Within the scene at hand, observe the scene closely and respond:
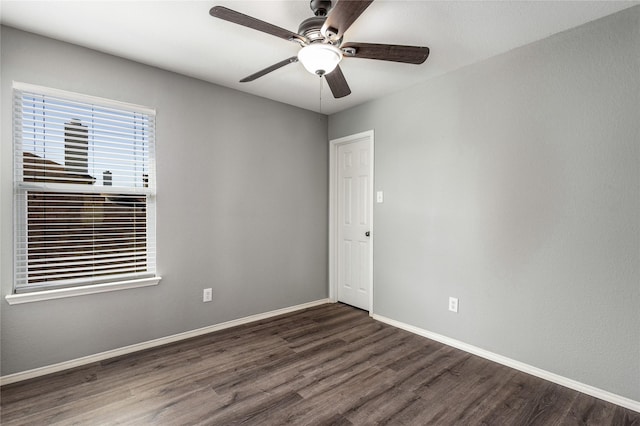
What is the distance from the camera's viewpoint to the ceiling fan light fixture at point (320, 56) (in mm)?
1755

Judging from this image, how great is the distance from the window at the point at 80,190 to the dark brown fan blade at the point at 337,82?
1.68 m

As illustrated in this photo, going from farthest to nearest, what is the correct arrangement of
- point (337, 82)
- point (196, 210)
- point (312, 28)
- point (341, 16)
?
1. point (196, 210)
2. point (337, 82)
3. point (312, 28)
4. point (341, 16)

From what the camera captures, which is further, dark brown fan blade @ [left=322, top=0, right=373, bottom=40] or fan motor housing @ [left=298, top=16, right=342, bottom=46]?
fan motor housing @ [left=298, top=16, right=342, bottom=46]

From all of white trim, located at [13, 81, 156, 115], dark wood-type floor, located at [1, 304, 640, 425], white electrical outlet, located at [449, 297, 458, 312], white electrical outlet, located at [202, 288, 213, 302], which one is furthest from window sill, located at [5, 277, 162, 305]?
white electrical outlet, located at [449, 297, 458, 312]

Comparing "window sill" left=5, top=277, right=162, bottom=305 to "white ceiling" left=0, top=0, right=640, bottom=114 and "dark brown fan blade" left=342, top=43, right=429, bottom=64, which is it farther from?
"dark brown fan blade" left=342, top=43, right=429, bottom=64

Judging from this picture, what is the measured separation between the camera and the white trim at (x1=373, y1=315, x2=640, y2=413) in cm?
201

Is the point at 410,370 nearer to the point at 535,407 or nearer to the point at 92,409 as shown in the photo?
the point at 535,407

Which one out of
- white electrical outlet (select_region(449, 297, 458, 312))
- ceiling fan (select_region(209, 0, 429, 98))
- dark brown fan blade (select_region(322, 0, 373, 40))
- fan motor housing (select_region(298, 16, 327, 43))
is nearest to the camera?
dark brown fan blade (select_region(322, 0, 373, 40))

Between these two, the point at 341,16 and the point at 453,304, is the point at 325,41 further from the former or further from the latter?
the point at 453,304

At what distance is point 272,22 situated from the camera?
82.9 inches

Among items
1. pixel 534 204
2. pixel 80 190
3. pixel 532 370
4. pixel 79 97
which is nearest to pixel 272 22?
pixel 79 97

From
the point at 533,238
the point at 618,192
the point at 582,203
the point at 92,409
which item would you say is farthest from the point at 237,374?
the point at 618,192

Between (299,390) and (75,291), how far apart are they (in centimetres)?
187

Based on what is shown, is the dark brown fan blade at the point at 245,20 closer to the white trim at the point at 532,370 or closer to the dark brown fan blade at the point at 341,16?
the dark brown fan blade at the point at 341,16
